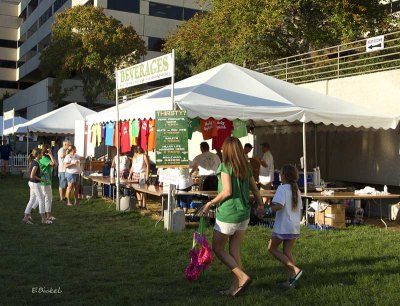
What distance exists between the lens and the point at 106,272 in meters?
6.82

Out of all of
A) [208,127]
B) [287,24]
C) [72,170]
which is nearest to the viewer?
[208,127]

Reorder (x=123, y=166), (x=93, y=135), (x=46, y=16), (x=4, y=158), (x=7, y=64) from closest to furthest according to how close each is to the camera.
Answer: (x=93, y=135)
(x=123, y=166)
(x=4, y=158)
(x=46, y=16)
(x=7, y=64)

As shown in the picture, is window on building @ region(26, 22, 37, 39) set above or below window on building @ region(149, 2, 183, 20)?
above

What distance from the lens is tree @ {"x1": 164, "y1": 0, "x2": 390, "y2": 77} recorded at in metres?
20.2

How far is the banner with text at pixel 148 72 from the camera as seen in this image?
10.2 m

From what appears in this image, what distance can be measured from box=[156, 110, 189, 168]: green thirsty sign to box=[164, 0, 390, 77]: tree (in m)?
11.3

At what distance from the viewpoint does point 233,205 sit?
5512 mm

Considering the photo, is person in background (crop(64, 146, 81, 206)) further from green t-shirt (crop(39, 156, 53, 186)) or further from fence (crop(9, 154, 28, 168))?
fence (crop(9, 154, 28, 168))

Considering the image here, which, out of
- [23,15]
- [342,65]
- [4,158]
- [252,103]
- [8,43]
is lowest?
[4,158]

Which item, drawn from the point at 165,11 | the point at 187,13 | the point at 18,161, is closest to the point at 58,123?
the point at 18,161

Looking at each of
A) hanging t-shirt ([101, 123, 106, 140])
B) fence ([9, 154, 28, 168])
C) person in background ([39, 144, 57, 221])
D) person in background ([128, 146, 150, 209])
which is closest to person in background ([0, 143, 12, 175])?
fence ([9, 154, 28, 168])

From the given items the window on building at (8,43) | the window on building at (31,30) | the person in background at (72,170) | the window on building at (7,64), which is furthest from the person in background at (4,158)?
the window on building at (8,43)

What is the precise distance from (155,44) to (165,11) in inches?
114

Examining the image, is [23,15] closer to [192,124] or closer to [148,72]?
[148,72]
